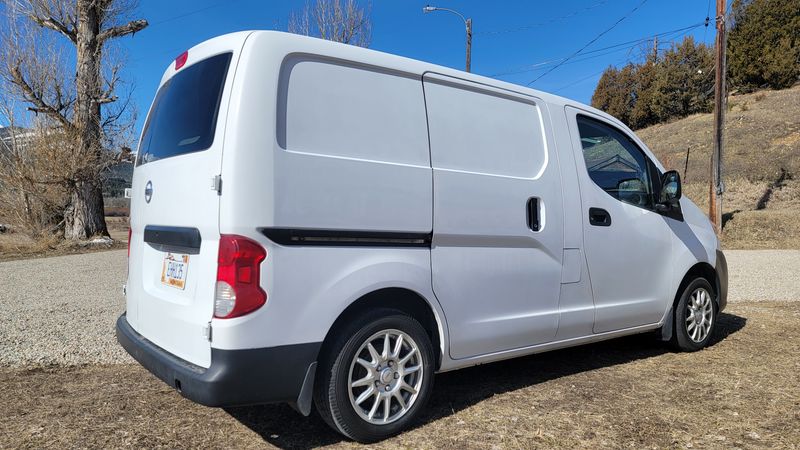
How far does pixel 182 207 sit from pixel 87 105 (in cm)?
1559

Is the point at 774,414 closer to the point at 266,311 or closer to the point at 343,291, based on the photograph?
the point at 343,291

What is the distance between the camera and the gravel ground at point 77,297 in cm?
483

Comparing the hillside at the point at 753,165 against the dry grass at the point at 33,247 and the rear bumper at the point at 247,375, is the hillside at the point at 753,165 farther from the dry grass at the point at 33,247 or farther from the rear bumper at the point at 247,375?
the dry grass at the point at 33,247

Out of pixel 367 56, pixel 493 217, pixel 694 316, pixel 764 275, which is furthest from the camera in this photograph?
pixel 764 275

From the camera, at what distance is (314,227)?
266 centimetres

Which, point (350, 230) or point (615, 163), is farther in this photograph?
point (615, 163)

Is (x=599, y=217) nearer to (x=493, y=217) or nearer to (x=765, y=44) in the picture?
(x=493, y=217)

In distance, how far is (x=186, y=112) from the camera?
10.0 ft

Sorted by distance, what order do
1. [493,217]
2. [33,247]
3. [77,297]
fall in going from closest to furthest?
[493,217] < [77,297] < [33,247]

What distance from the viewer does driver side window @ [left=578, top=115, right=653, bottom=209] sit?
4.15m

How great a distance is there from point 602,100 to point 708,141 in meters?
26.6

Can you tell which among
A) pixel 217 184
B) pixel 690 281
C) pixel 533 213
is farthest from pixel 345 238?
A: pixel 690 281

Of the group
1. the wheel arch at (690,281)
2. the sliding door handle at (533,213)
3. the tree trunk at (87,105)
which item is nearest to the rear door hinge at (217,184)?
the sliding door handle at (533,213)

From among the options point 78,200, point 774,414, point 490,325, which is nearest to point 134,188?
point 490,325
